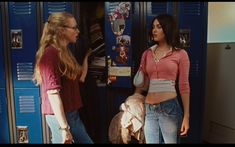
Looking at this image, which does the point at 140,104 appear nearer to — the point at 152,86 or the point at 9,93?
the point at 152,86

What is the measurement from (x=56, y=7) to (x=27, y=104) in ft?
2.84

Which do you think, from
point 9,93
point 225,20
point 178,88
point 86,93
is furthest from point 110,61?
point 225,20

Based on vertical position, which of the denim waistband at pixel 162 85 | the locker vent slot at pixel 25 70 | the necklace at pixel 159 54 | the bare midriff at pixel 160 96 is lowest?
the bare midriff at pixel 160 96

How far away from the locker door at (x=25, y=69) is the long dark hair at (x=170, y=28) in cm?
102

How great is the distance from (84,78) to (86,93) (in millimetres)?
141

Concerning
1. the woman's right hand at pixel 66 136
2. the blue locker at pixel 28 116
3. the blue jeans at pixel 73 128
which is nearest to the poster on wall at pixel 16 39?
the blue locker at pixel 28 116

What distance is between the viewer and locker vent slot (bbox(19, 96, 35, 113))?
230 cm

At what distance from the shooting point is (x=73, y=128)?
2.06 metres

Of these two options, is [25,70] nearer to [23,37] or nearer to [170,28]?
[23,37]

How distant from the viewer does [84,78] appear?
221cm

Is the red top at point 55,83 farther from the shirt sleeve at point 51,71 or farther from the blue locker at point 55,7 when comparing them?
the blue locker at point 55,7

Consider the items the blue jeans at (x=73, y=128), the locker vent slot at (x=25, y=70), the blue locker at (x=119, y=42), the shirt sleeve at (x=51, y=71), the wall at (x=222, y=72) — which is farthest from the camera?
the wall at (x=222, y=72)

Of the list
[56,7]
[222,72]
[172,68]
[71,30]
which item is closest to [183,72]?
[172,68]

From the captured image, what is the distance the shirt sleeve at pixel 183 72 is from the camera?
2.04 m
